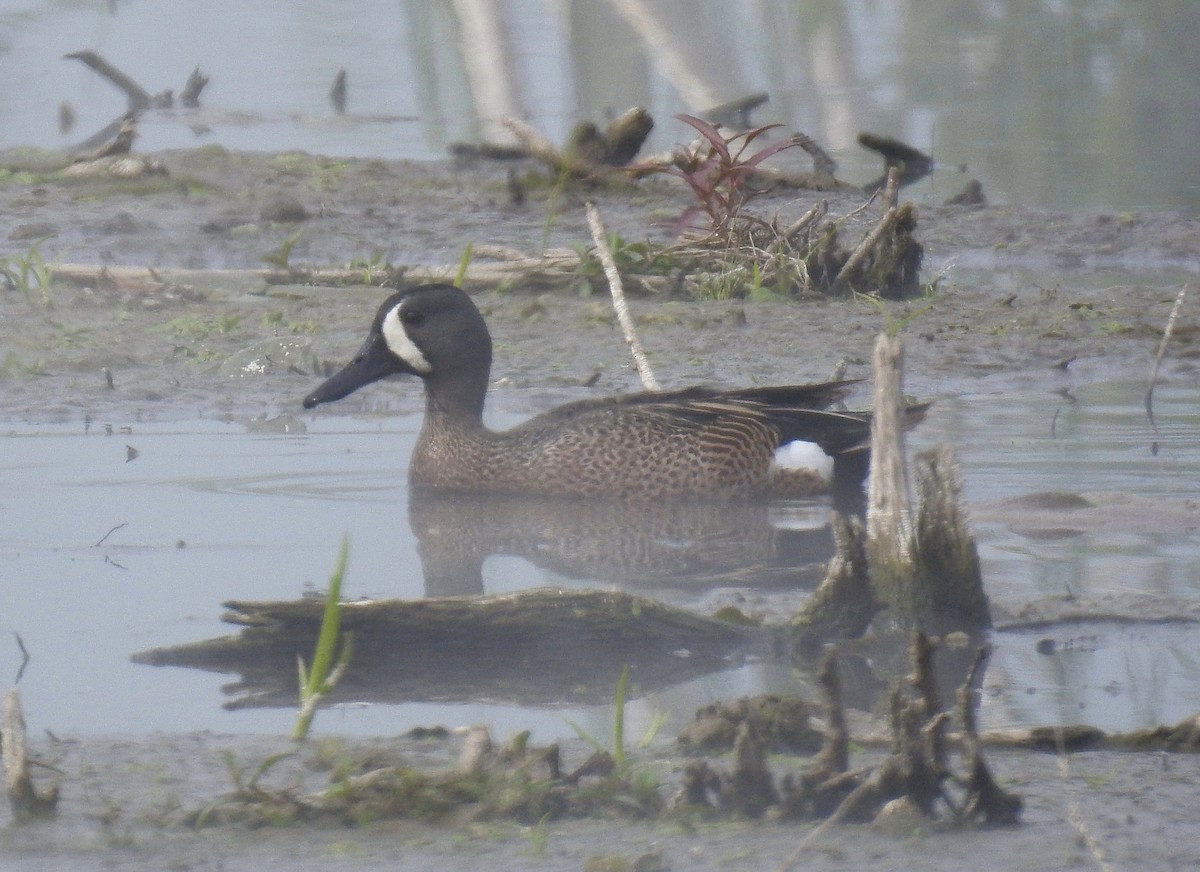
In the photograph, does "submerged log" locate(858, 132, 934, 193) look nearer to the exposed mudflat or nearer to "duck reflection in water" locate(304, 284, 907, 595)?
the exposed mudflat

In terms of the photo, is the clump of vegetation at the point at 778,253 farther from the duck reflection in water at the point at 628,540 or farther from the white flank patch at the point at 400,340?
the duck reflection in water at the point at 628,540

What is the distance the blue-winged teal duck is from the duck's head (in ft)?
0.69

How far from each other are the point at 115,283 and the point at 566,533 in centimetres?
360

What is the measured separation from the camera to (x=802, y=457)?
6492 mm

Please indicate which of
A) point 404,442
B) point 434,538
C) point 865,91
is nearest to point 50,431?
point 404,442

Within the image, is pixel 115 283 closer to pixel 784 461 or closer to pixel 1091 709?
pixel 784 461

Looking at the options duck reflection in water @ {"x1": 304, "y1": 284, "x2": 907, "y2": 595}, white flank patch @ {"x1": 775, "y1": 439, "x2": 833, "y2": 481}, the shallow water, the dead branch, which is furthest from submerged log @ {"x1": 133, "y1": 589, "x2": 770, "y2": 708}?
white flank patch @ {"x1": 775, "y1": 439, "x2": 833, "y2": 481}

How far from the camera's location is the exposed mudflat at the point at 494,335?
320 centimetres

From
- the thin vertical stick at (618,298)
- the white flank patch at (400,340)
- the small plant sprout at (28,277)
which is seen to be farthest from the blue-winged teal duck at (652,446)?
the small plant sprout at (28,277)

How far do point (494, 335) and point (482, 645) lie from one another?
426 cm

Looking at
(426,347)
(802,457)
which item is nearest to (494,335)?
(426,347)

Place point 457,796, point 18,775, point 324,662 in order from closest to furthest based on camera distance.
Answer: point 18,775, point 457,796, point 324,662

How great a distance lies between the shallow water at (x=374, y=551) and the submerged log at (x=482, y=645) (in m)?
0.10

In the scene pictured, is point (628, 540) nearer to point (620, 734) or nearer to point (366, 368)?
point (366, 368)
